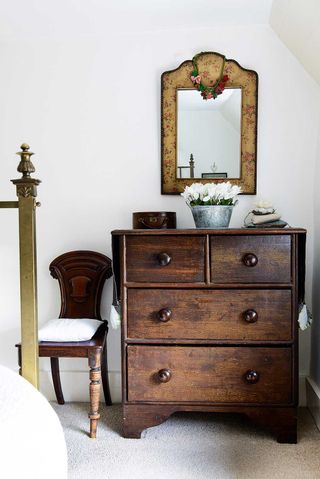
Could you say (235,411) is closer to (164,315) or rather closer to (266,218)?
(164,315)

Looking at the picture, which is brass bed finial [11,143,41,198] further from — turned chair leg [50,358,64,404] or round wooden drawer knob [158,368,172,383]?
turned chair leg [50,358,64,404]

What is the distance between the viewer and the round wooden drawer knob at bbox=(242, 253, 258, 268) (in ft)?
6.27

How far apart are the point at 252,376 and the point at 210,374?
0.20m

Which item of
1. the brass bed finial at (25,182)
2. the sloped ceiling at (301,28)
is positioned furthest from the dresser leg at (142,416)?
the sloped ceiling at (301,28)

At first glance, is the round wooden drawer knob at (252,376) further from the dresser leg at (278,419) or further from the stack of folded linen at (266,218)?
the stack of folded linen at (266,218)

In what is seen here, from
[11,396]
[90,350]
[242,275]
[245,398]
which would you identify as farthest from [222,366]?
[11,396]

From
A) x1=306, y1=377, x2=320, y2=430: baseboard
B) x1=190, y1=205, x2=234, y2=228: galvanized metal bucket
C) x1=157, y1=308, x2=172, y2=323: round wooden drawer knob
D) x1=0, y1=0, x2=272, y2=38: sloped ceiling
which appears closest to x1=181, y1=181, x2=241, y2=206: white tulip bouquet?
x1=190, y1=205, x2=234, y2=228: galvanized metal bucket

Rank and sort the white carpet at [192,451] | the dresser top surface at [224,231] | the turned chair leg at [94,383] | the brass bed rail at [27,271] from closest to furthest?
the brass bed rail at [27,271]
the white carpet at [192,451]
the dresser top surface at [224,231]
the turned chair leg at [94,383]

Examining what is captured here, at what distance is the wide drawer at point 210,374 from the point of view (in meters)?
1.94

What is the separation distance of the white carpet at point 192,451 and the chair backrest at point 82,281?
592mm

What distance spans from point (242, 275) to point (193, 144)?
0.90 meters

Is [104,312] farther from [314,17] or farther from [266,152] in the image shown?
[314,17]

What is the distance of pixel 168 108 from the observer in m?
2.43

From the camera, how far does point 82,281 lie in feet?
7.90
